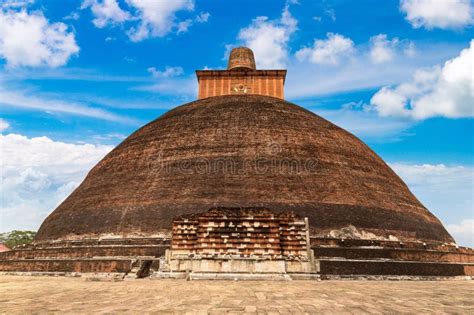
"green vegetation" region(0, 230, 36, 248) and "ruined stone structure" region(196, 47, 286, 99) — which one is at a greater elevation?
"ruined stone structure" region(196, 47, 286, 99)

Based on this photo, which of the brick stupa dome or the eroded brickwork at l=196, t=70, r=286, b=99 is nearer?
the brick stupa dome

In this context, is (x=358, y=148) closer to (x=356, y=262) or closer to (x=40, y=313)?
(x=356, y=262)

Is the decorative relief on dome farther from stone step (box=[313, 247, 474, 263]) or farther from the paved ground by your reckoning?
the paved ground

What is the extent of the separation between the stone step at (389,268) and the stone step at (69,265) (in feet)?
19.8

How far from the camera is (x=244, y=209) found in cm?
999

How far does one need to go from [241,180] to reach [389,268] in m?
5.80

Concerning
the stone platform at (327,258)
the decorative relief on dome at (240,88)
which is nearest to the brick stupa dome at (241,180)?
the stone platform at (327,258)

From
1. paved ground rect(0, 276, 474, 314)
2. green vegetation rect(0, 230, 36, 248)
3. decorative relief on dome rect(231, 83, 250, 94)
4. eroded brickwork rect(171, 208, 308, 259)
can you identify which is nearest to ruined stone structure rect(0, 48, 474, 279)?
eroded brickwork rect(171, 208, 308, 259)

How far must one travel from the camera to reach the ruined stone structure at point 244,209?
988cm

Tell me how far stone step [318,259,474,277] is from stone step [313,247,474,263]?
422 millimetres

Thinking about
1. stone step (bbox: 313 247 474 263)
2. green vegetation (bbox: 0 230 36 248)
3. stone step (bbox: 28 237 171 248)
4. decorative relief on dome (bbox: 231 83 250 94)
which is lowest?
stone step (bbox: 313 247 474 263)

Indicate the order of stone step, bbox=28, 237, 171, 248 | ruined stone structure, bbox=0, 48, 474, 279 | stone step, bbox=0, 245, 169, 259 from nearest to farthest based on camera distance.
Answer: ruined stone structure, bbox=0, 48, 474, 279 < stone step, bbox=0, 245, 169, 259 < stone step, bbox=28, 237, 171, 248

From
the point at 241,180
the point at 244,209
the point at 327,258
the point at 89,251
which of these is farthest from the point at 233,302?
the point at 89,251

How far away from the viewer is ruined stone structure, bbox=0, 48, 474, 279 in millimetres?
9875
